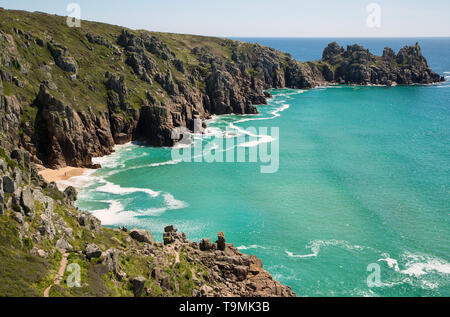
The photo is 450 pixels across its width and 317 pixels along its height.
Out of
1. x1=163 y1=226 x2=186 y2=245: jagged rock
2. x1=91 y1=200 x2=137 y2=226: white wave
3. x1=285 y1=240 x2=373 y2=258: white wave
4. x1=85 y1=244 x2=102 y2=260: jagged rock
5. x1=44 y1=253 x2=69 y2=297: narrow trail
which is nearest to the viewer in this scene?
x1=44 y1=253 x2=69 y2=297: narrow trail

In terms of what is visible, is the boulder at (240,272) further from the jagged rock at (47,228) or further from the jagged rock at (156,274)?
the jagged rock at (47,228)

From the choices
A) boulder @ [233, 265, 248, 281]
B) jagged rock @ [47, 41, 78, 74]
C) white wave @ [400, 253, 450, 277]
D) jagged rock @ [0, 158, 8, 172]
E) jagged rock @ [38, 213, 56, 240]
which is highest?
jagged rock @ [47, 41, 78, 74]

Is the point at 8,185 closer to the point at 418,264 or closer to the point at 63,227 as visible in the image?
the point at 63,227

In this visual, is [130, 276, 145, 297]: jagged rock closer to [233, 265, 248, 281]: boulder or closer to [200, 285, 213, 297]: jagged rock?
[200, 285, 213, 297]: jagged rock

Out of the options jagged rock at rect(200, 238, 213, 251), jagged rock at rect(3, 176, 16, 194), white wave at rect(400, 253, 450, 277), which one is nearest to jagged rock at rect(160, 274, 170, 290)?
jagged rock at rect(200, 238, 213, 251)

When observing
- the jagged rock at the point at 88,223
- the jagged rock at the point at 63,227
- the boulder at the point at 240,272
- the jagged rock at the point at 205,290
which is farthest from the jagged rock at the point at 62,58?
the jagged rock at the point at 205,290

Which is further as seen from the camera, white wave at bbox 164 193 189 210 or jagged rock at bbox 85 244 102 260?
white wave at bbox 164 193 189 210
